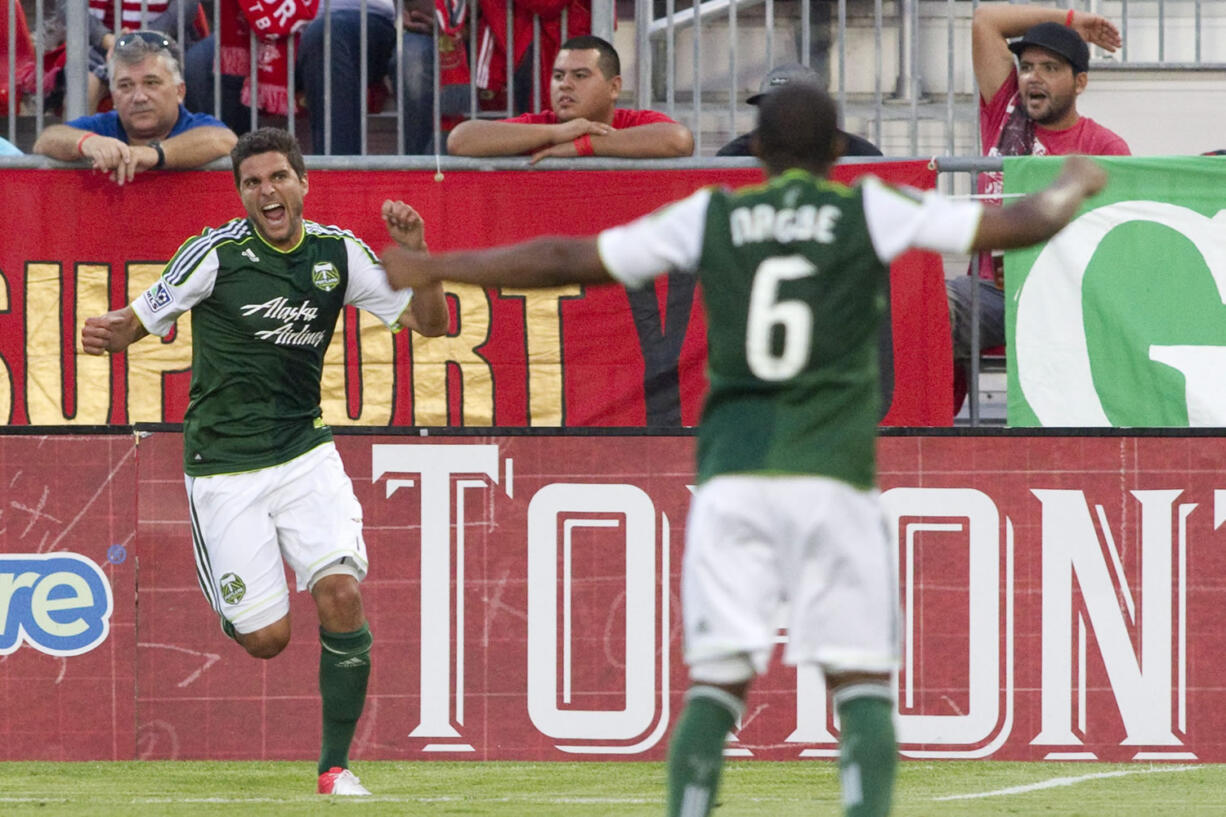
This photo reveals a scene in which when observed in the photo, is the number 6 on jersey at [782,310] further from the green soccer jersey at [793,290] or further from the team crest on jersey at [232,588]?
the team crest on jersey at [232,588]

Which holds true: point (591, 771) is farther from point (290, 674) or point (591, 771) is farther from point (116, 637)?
point (116, 637)

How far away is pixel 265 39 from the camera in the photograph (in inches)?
378

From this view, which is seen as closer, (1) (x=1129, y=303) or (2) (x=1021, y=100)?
(1) (x=1129, y=303)

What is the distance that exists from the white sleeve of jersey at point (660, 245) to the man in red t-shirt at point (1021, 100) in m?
4.48

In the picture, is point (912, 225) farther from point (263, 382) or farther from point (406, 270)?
point (263, 382)

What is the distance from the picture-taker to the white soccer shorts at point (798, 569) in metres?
4.46

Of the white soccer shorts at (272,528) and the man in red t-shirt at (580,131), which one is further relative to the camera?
the man in red t-shirt at (580,131)

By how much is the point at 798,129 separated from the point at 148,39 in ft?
16.3

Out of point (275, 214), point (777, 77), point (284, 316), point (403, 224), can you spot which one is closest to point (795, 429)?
point (403, 224)

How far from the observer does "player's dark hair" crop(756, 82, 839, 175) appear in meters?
4.56

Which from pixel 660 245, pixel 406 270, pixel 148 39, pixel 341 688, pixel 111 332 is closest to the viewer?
pixel 660 245

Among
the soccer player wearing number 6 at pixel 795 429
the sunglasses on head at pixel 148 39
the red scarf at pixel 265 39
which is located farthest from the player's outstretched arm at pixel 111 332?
the soccer player wearing number 6 at pixel 795 429

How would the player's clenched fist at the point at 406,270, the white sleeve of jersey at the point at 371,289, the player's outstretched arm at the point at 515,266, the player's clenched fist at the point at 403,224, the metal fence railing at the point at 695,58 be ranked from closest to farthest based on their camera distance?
the player's outstretched arm at the point at 515,266
the player's clenched fist at the point at 406,270
the player's clenched fist at the point at 403,224
the white sleeve of jersey at the point at 371,289
the metal fence railing at the point at 695,58

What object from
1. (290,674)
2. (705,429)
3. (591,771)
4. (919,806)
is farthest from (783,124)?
(290,674)
